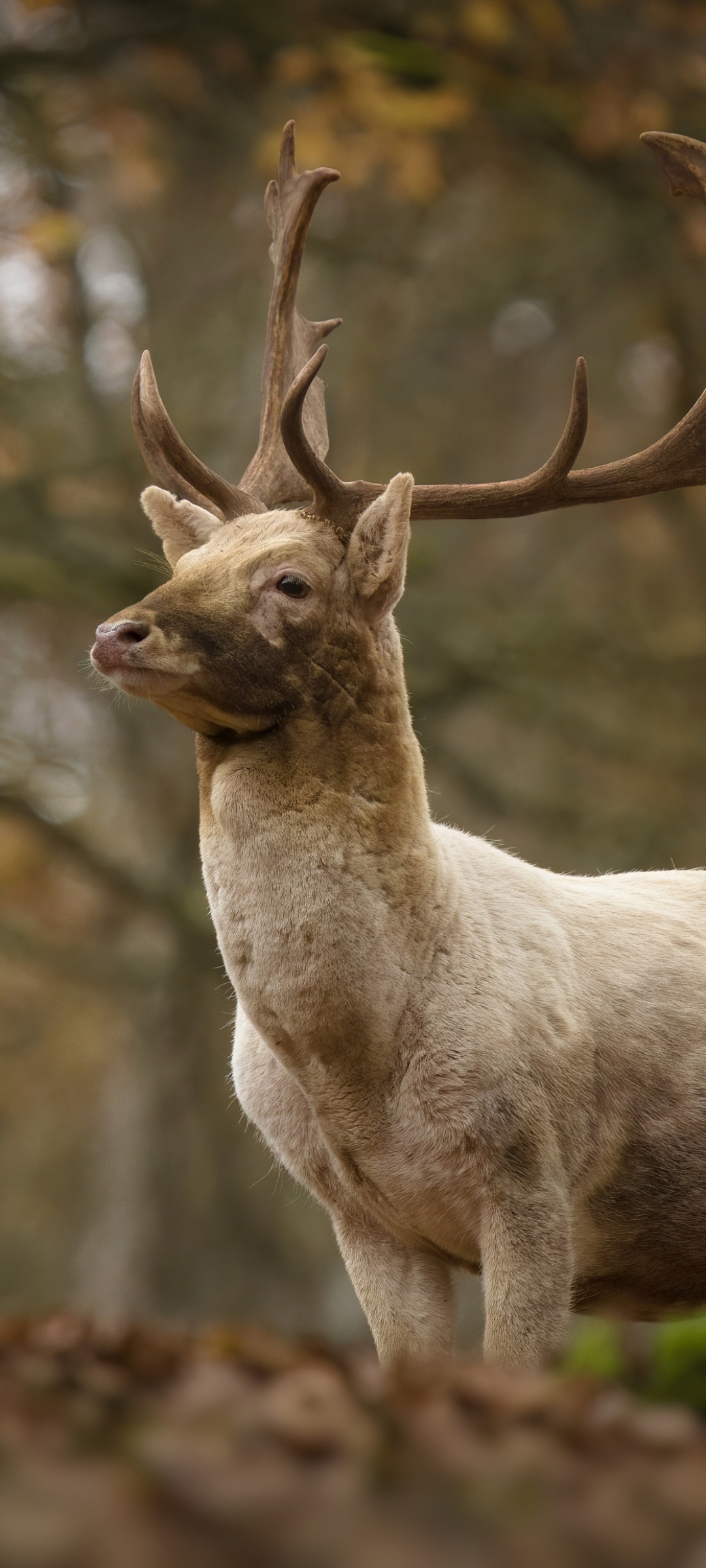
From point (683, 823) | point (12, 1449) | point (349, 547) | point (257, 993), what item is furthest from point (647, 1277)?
point (683, 823)

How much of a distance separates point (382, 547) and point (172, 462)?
1234mm

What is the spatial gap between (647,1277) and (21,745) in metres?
9.81

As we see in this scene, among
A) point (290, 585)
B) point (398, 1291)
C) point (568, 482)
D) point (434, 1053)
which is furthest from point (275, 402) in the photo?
point (398, 1291)

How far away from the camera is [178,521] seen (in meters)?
5.60

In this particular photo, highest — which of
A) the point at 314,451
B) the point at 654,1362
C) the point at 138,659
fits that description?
the point at 314,451

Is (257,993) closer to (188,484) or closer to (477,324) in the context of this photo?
(188,484)

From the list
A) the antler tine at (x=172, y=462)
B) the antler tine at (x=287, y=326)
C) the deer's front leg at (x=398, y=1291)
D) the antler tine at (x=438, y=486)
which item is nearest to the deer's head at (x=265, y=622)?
the antler tine at (x=438, y=486)

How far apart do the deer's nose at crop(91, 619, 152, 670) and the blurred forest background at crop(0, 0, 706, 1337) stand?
7428 millimetres

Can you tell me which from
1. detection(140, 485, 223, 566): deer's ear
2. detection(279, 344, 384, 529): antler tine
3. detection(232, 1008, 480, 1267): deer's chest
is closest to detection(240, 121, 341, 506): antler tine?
detection(140, 485, 223, 566): deer's ear

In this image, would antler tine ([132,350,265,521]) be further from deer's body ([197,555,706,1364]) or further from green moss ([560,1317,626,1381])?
green moss ([560,1317,626,1381])

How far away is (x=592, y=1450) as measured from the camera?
6.67 feet

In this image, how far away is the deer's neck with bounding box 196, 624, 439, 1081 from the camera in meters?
4.64

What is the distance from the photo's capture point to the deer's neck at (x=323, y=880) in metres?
4.64

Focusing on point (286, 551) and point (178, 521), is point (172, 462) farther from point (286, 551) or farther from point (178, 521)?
point (286, 551)
